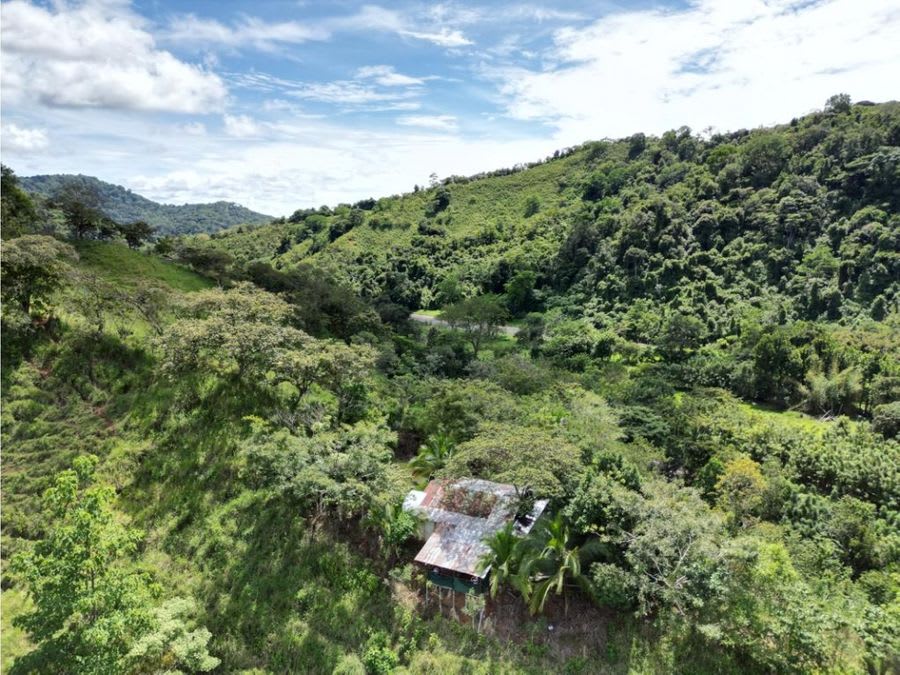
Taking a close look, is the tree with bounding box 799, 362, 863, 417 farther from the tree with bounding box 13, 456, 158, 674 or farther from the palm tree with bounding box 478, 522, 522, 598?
the tree with bounding box 13, 456, 158, 674

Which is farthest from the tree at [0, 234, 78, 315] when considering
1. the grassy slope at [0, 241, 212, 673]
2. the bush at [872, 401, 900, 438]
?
the bush at [872, 401, 900, 438]

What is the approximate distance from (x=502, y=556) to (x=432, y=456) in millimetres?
6925

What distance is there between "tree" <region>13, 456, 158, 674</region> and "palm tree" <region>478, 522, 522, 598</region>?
361 inches

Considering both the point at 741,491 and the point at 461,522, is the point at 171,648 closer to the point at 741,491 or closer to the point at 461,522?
the point at 461,522

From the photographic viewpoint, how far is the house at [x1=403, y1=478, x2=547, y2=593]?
1608 cm

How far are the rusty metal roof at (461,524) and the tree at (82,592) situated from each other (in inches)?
320

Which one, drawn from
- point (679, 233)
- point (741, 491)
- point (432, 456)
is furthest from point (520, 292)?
point (432, 456)

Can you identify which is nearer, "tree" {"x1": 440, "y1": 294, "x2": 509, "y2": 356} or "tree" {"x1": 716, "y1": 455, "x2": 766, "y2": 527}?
"tree" {"x1": 716, "y1": 455, "x2": 766, "y2": 527}

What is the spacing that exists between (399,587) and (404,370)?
18.0m

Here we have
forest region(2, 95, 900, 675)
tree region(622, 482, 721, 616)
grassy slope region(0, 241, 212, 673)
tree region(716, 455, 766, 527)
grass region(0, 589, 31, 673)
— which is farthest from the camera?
tree region(716, 455, 766, 527)

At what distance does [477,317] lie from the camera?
56.5 metres

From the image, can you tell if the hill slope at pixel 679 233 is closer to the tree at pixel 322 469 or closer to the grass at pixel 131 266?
the grass at pixel 131 266

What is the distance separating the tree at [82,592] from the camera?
11.3 meters

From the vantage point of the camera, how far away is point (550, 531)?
1633 cm
